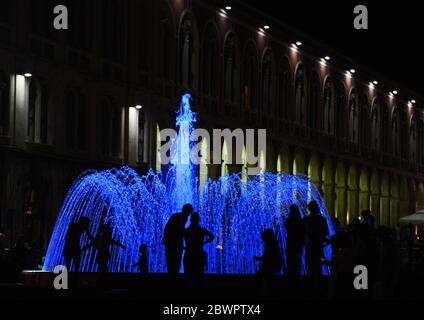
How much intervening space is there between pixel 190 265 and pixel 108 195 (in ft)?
48.6

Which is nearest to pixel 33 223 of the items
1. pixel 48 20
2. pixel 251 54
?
pixel 48 20

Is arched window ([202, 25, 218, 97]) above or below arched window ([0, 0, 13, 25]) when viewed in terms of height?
above

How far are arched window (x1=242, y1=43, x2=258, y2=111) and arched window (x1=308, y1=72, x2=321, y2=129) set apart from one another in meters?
8.70

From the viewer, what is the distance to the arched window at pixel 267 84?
5962cm

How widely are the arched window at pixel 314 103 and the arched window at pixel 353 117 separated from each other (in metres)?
6.18

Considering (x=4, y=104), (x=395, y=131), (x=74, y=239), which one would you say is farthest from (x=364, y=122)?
(x=74, y=239)

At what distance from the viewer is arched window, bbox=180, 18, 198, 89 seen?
5041 cm

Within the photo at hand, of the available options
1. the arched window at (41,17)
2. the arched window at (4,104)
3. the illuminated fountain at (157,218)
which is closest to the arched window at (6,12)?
the arched window at (41,17)

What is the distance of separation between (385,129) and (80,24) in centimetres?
4267

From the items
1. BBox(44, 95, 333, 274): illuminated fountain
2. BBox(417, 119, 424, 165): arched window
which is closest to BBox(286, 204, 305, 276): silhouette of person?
BBox(44, 95, 333, 274): illuminated fountain

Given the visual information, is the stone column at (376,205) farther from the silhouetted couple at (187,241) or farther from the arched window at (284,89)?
the silhouetted couple at (187,241)

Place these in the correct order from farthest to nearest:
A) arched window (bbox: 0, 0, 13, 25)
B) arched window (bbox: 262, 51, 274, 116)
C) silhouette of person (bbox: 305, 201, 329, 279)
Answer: arched window (bbox: 262, 51, 274, 116) → arched window (bbox: 0, 0, 13, 25) → silhouette of person (bbox: 305, 201, 329, 279)

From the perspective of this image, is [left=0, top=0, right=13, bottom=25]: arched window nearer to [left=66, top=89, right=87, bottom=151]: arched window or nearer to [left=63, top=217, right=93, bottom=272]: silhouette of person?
[left=66, top=89, right=87, bottom=151]: arched window
